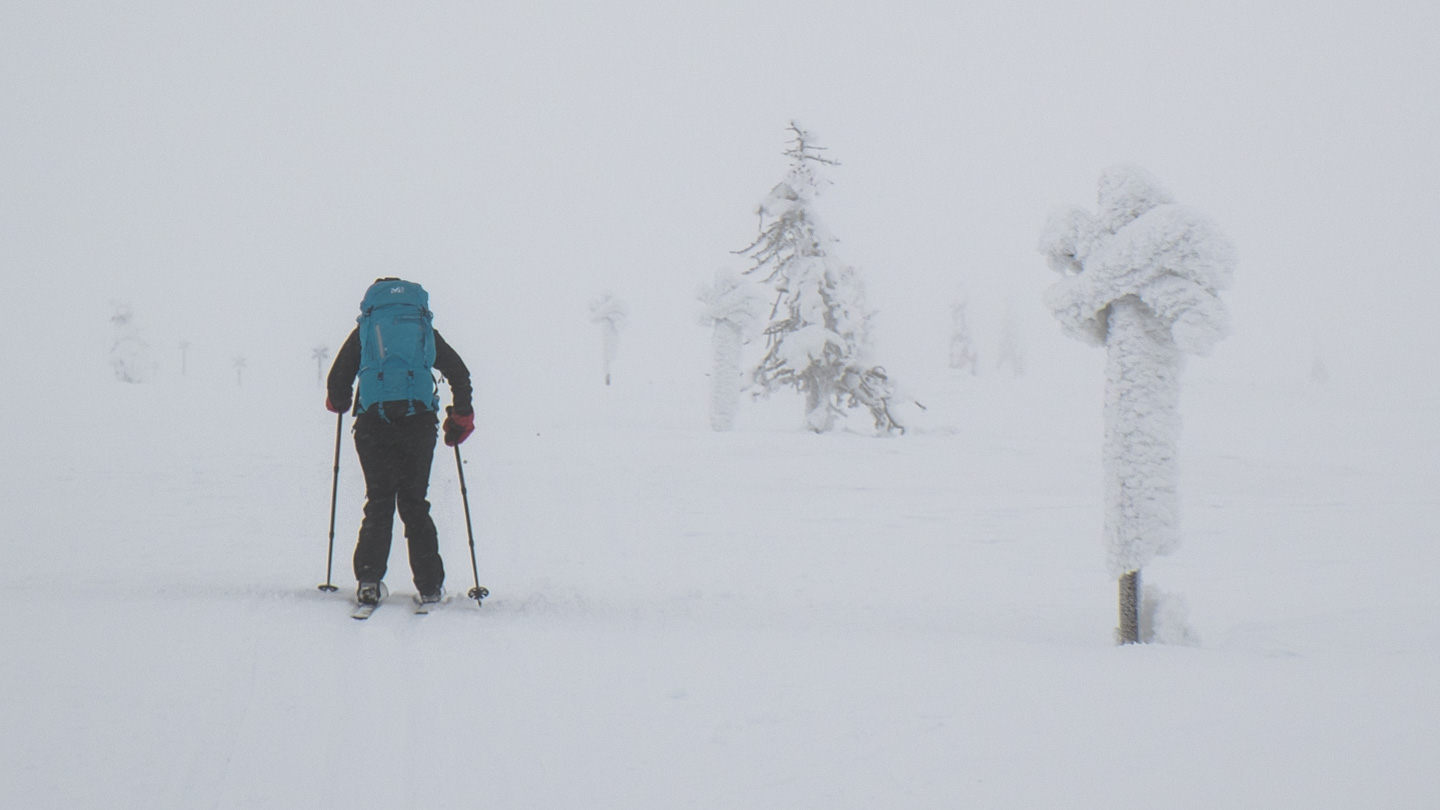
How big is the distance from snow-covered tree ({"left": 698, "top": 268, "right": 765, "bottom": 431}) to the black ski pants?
16.1m

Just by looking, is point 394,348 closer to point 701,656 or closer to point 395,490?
point 395,490

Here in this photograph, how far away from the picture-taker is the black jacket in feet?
17.9

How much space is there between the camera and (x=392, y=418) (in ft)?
17.4

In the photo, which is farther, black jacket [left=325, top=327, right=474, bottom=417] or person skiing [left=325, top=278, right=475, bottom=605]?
black jacket [left=325, top=327, right=474, bottom=417]

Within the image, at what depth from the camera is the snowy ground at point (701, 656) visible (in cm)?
292

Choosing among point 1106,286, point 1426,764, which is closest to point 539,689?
point 1426,764

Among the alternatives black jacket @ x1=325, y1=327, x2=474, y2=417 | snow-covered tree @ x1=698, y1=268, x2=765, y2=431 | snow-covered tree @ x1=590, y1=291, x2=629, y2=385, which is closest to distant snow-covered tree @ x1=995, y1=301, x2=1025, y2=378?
snow-covered tree @ x1=590, y1=291, x2=629, y2=385

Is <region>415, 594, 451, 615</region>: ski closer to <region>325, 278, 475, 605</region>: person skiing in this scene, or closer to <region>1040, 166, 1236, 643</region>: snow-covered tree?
<region>325, 278, 475, 605</region>: person skiing

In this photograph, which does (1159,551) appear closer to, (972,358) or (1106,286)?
(1106,286)

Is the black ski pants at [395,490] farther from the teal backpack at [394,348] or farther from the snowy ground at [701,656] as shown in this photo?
the snowy ground at [701,656]

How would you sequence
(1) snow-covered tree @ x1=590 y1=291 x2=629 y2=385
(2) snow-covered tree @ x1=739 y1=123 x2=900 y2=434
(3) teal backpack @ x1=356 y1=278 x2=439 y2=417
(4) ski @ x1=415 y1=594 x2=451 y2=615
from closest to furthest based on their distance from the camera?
(4) ski @ x1=415 y1=594 x2=451 y2=615, (3) teal backpack @ x1=356 y1=278 x2=439 y2=417, (2) snow-covered tree @ x1=739 y1=123 x2=900 y2=434, (1) snow-covered tree @ x1=590 y1=291 x2=629 y2=385

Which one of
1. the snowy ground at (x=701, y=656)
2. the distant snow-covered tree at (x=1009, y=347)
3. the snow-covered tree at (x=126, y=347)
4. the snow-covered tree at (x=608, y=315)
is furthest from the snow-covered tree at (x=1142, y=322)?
the distant snow-covered tree at (x=1009, y=347)

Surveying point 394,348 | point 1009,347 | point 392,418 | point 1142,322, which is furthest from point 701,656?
point 1009,347

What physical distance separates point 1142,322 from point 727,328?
16531 mm
